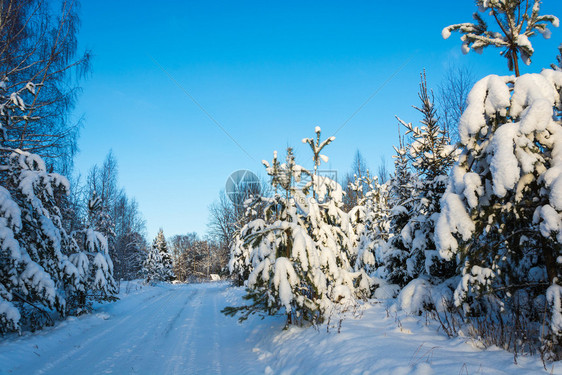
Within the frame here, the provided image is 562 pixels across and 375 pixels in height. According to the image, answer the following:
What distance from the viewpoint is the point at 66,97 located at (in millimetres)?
11648

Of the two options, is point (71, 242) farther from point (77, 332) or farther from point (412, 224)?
point (412, 224)

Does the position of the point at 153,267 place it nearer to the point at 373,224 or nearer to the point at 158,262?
the point at 158,262

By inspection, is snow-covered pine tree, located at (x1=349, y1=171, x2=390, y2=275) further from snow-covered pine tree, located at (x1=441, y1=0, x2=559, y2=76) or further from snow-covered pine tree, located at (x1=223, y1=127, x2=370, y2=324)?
snow-covered pine tree, located at (x1=441, y1=0, x2=559, y2=76)

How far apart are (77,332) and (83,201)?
59.8ft

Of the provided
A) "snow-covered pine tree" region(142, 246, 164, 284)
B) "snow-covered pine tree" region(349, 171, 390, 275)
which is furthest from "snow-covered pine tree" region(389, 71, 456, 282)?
"snow-covered pine tree" region(142, 246, 164, 284)

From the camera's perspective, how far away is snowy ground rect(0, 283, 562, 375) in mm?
3641

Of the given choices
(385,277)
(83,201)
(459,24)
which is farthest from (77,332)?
(83,201)

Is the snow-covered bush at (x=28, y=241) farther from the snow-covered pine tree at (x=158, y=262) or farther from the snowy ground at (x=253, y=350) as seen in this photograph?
the snow-covered pine tree at (x=158, y=262)

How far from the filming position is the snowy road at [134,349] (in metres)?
5.64

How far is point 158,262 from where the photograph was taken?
39344mm

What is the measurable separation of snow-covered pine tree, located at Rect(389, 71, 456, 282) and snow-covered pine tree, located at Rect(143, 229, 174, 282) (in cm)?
3474

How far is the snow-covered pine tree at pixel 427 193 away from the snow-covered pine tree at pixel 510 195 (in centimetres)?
201

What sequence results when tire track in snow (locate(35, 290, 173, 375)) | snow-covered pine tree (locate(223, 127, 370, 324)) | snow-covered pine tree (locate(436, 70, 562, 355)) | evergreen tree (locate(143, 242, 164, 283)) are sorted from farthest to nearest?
evergreen tree (locate(143, 242, 164, 283)), snow-covered pine tree (locate(223, 127, 370, 324)), tire track in snow (locate(35, 290, 173, 375)), snow-covered pine tree (locate(436, 70, 562, 355))

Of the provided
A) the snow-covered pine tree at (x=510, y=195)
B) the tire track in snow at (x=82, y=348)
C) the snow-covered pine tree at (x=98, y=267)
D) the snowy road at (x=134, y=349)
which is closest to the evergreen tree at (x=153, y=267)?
the snow-covered pine tree at (x=98, y=267)
